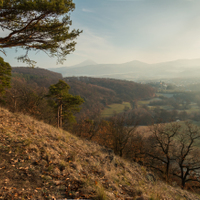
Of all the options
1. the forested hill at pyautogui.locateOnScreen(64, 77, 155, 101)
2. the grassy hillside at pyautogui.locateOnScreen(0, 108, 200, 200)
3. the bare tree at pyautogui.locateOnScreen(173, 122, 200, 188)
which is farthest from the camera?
the forested hill at pyautogui.locateOnScreen(64, 77, 155, 101)

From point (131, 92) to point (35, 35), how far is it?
516 feet

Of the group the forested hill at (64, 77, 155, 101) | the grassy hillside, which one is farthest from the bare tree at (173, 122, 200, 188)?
Result: the forested hill at (64, 77, 155, 101)

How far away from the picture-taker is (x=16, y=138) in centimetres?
662

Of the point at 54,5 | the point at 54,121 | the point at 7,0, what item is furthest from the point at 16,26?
the point at 54,121

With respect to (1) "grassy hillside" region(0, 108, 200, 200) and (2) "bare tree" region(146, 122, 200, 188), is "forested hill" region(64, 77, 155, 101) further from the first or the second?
(1) "grassy hillside" region(0, 108, 200, 200)

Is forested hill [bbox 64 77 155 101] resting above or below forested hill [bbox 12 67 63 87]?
below

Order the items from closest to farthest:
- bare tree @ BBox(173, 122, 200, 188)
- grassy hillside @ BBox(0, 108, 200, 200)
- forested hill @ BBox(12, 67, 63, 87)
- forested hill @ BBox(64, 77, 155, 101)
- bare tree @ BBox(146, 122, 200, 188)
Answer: grassy hillside @ BBox(0, 108, 200, 200)
bare tree @ BBox(173, 122, 200, 188)
bare tree @ BBox(146, 122, 200, 188)
forested hill @ BBox(12, 67, 63, 87)
forested hill @ BBox(64, 77, 155, 101)

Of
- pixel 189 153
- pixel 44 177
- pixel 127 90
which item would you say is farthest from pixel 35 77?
pixel 44 177

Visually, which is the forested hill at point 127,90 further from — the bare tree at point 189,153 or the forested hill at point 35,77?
the bare tree at point 189,153

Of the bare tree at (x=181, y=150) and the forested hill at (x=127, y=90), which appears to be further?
the forested hill at (x=127, y=90)

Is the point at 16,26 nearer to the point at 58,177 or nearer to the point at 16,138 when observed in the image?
the point at 16,138

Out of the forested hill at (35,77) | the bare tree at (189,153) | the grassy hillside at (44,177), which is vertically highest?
the forested hill at (35,77)

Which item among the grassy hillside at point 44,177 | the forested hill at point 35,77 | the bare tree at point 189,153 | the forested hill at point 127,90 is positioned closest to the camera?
the grassy hillside at point 44,177

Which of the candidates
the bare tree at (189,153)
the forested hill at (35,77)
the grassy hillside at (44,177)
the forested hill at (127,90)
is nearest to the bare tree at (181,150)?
the bare tree at (189,153)
